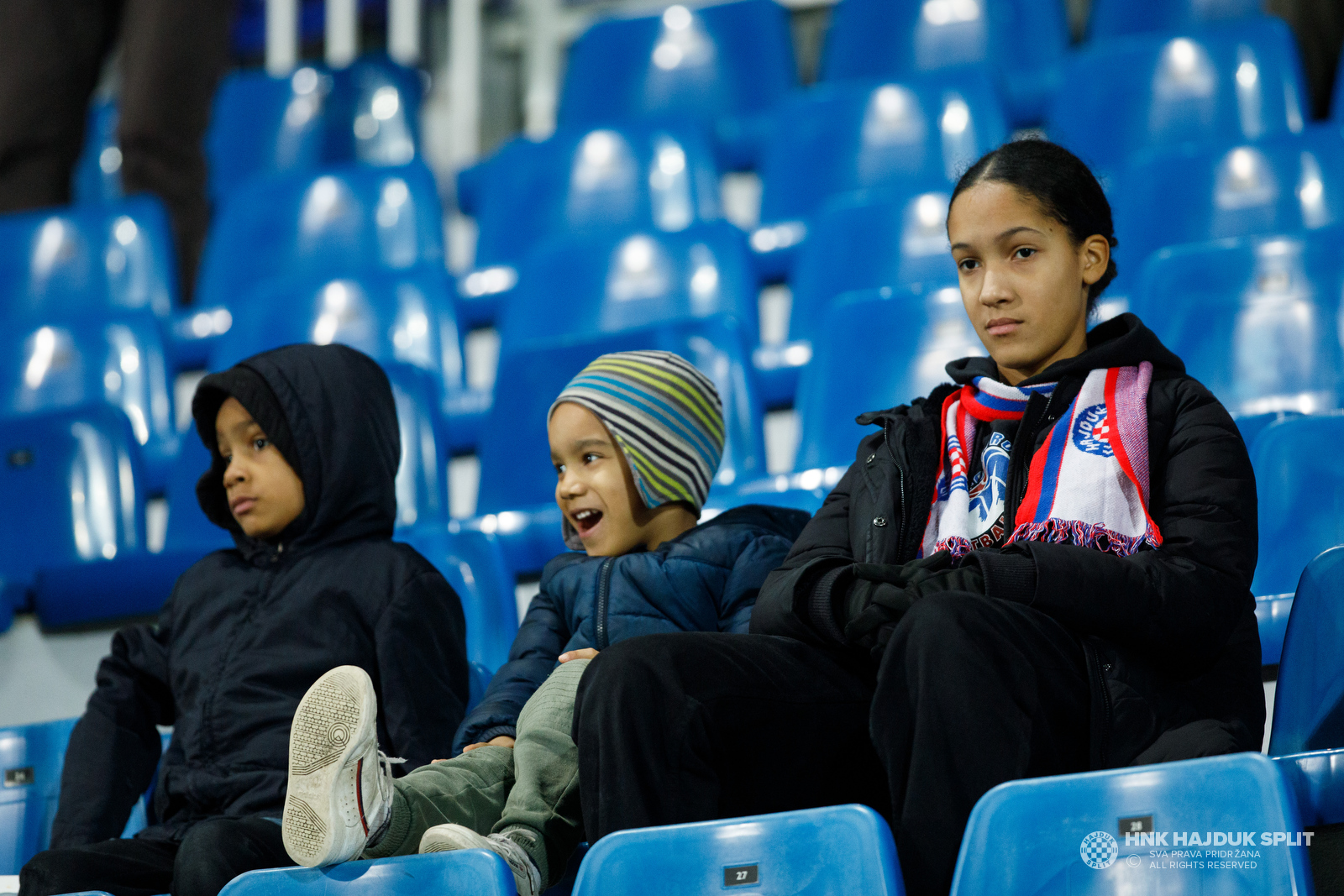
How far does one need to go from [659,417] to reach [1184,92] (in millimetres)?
1707

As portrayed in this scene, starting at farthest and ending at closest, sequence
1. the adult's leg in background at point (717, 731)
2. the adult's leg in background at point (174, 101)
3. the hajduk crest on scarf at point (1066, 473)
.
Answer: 1. the adult's leg in background at point (174, 101)
2. the hajduk crest on scarf at point (1066, 473)
3. the adult's leg in background at point (717, 731)

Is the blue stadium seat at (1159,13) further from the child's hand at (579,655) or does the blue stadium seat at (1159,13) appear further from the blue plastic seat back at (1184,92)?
the child's hand at (579,655)

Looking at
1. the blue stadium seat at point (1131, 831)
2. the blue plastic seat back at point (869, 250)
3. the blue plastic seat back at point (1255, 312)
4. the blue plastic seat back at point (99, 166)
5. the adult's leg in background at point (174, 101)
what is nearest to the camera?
the blue stadium seat at point (1131, 831)

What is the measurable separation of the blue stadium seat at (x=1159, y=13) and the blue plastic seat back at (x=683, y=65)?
2.42 feet

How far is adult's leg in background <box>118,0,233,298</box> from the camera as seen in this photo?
11.5 feet

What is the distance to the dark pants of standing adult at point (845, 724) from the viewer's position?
3.60ft

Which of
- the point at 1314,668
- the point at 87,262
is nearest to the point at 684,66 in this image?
the point at 87,262

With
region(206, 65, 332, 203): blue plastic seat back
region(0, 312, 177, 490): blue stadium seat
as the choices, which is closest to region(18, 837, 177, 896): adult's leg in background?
region(0, 312, 177, 490): blue stadium seat

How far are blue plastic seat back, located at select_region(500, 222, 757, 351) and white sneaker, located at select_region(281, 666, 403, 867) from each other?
4.79 ft

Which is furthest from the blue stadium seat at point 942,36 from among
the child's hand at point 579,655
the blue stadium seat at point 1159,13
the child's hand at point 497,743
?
the child's hand at point 497,743

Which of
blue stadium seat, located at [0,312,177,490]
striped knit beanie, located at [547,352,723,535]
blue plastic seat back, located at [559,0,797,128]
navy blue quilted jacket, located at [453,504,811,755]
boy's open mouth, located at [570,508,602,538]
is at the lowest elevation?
navy blue quilted jacket, located at [453,504,811,755]

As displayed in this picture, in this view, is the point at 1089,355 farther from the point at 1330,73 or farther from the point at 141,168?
the point at 141,168

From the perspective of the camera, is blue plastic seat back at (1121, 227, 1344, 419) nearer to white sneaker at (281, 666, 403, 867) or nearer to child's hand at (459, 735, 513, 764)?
child's hand at (459, 735, 513, 764)

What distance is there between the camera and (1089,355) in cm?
142
